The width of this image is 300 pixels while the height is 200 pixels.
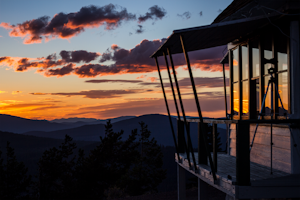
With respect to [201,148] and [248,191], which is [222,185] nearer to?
[248,191]

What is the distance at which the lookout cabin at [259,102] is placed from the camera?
4109mm

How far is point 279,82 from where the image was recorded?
5.54 m

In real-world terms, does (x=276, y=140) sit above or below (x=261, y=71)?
below

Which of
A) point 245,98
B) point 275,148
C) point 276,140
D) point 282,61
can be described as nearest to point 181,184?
point 245,98

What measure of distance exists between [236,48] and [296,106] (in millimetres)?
3000

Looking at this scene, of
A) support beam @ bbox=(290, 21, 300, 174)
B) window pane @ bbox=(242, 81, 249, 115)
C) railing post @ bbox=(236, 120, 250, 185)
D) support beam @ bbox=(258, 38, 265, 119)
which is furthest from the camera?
window pane @ bbox=(242, 81, 249, 115)

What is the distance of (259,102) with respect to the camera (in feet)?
20.8

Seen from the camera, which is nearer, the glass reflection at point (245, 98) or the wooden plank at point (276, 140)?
the wooden plank at point (276, 140)

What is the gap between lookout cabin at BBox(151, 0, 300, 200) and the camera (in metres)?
4.11

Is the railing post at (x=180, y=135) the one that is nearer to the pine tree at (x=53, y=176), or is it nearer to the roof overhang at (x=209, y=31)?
the roof overhang at (x=209, y=31)

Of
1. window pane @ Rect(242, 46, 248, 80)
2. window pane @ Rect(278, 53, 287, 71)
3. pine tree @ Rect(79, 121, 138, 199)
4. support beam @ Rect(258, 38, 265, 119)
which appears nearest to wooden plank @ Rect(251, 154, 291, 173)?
support beam @ Rect(258, 38, 265, 119)

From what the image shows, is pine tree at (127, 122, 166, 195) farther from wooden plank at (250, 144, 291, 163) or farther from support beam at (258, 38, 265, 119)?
support beam at (258, 38, 265, 119)

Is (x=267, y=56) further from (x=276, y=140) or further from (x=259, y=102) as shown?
(x=276, y=140)

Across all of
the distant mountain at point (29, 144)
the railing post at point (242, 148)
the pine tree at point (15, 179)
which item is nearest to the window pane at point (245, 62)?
the railing post at point (242, 148)
